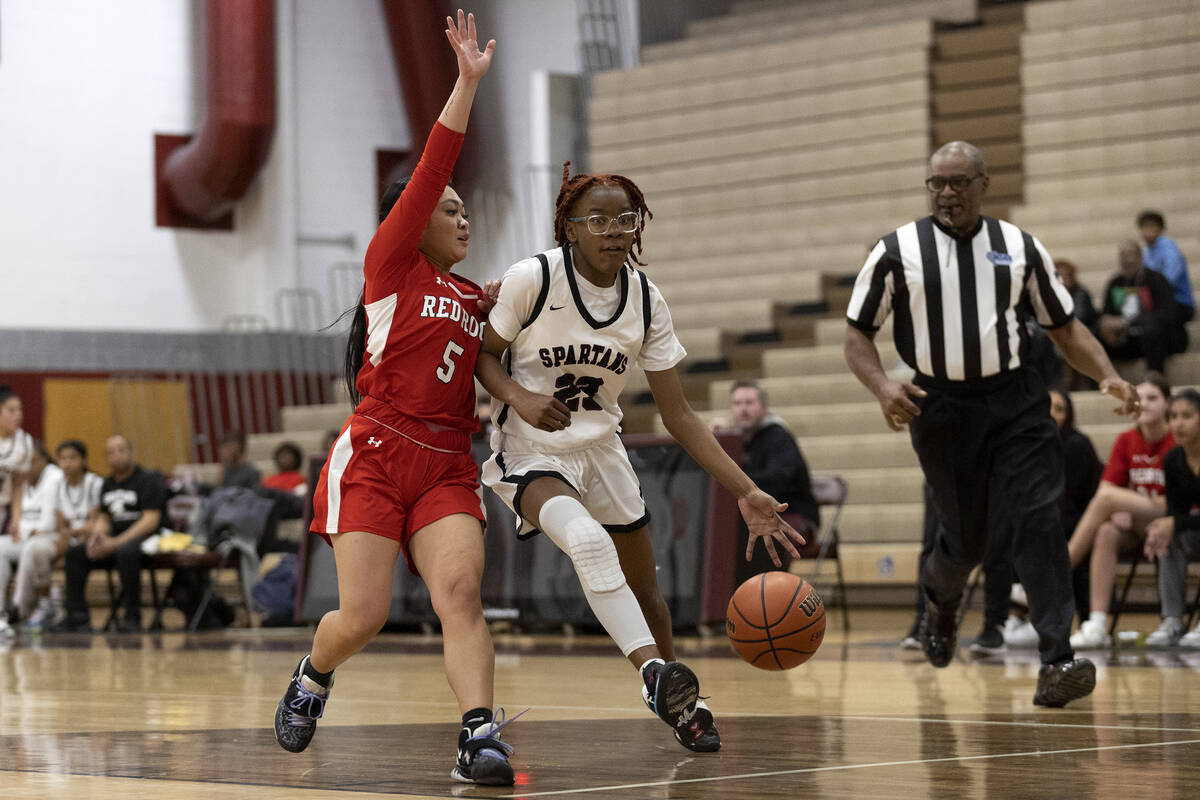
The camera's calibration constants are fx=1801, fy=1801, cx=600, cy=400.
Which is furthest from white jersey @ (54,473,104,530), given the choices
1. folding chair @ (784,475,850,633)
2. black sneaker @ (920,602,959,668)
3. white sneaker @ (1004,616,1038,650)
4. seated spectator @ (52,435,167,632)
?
black sneaker @ (920,602,959,668)

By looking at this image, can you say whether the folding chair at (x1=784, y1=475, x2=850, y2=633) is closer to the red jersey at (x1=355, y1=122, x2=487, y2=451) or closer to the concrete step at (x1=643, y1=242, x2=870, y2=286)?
the concrete step at (x1=643, y1=242, x2=870, y2=286)

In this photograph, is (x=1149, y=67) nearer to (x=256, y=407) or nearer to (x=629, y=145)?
(x=629, y=145)

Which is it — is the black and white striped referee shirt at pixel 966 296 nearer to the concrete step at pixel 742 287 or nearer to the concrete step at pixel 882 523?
the concrete step at pixel 882 523

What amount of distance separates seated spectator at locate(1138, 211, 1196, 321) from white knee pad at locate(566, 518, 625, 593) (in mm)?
8941

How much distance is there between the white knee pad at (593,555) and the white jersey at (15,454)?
9.51 meters

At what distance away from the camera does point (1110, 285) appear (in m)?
12.8

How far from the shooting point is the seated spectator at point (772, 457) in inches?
423

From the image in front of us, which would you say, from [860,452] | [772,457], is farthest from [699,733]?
[860,452]

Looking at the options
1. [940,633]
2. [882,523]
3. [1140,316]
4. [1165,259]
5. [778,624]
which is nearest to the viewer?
[778,624]

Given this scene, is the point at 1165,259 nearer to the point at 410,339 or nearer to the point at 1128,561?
the point at 1128,561

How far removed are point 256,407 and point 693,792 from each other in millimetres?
16370

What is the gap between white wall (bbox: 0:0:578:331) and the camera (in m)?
19.1

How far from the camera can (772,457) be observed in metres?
10.8

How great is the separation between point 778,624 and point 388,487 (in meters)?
1.29
